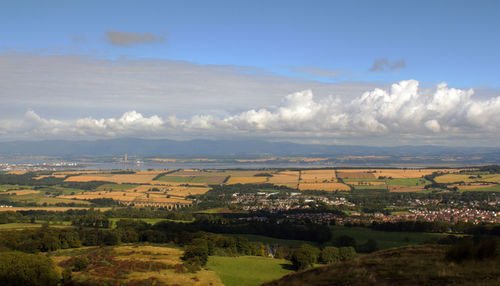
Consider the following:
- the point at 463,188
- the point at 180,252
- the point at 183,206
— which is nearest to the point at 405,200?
the point at 463,188

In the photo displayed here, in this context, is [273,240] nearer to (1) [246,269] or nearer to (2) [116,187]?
(1) [246,269]

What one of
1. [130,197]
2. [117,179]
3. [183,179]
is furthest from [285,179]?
[117,179]

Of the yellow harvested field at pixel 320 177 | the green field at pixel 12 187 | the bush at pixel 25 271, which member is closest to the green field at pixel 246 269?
the bush at pixel 25 271

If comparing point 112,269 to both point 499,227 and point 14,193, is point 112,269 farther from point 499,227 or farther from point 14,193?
point 14,193

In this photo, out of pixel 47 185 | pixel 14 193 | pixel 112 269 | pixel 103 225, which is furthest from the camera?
pixel 47 185

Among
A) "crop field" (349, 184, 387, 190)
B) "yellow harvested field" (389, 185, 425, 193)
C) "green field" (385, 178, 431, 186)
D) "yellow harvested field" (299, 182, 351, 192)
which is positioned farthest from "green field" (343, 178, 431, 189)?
"yellow harvested field" (299, 182, 351, 192)

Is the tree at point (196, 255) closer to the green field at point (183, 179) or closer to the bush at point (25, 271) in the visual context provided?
the bush at point (25, 271)
